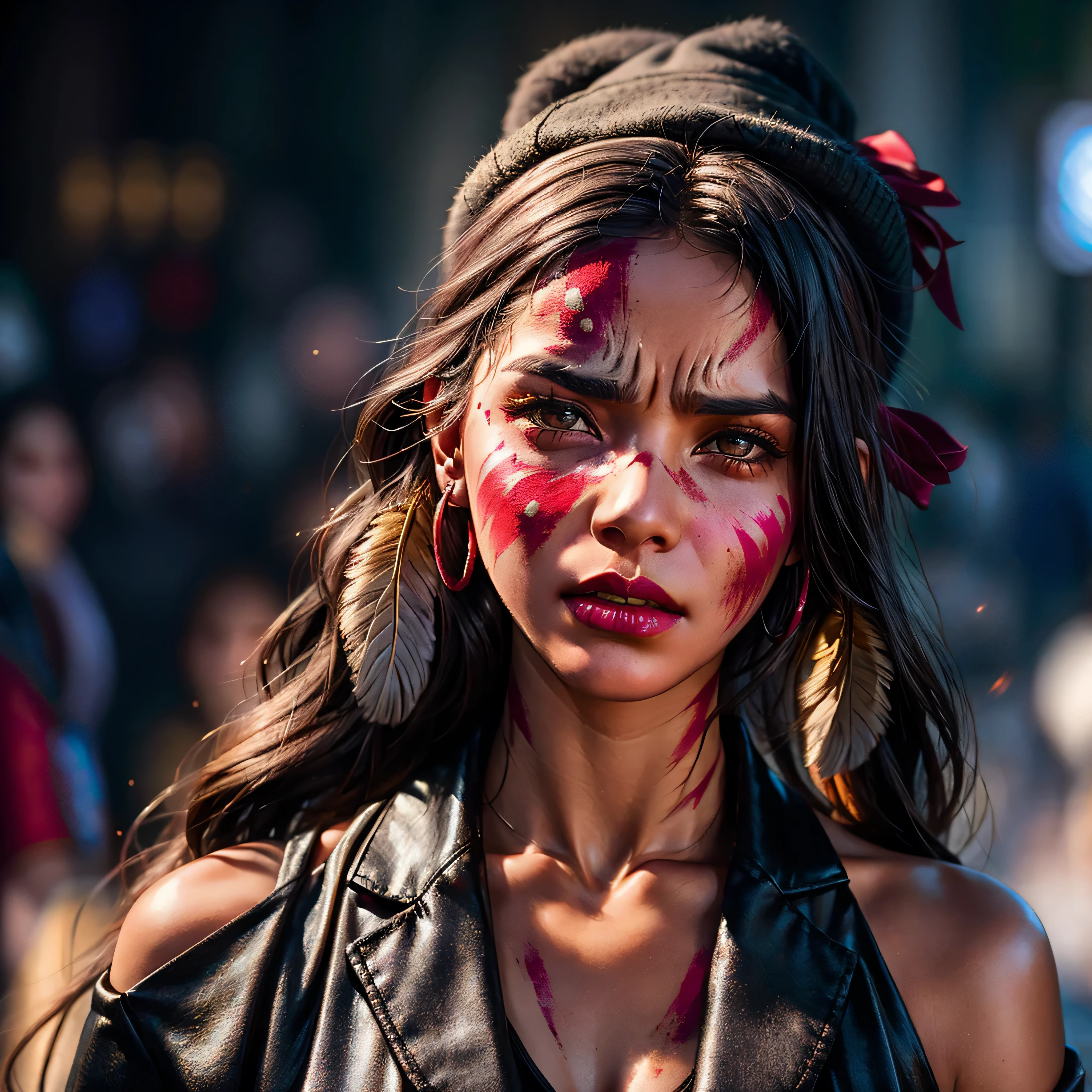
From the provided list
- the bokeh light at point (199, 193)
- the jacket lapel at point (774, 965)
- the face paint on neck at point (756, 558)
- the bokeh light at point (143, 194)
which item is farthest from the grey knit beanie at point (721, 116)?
the bokeh light at point (143, 194)

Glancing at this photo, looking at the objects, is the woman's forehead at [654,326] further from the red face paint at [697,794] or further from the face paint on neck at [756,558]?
the red face paint at [697,794]

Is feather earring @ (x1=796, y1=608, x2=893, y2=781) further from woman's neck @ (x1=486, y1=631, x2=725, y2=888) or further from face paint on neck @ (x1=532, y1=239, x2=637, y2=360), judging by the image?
face paint on neck @ (x1=532, y1=239, x2=637, y2=360)

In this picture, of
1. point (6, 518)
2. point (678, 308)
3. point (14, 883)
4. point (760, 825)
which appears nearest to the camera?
point (678, 308)

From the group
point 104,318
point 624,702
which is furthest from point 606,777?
point 104,318

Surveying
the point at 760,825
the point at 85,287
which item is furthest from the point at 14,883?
the point at 760,825

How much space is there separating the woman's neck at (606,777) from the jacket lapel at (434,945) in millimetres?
76

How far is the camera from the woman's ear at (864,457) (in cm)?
122

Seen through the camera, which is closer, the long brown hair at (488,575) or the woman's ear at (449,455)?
the long brown hair at (488,575)

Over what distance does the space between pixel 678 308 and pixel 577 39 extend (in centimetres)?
62

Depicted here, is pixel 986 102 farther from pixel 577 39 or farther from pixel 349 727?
pixel 349 727

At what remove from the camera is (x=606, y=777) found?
1.24 m

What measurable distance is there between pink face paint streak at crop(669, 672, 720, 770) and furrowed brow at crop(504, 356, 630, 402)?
1.31ft

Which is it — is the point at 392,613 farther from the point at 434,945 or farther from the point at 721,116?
the point at 721,116

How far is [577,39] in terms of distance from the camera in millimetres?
1472
